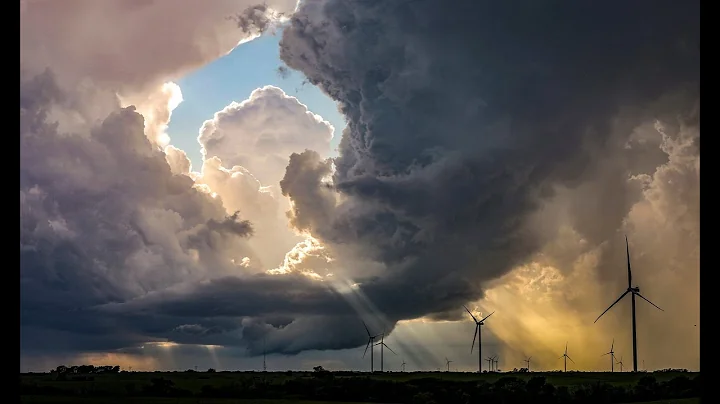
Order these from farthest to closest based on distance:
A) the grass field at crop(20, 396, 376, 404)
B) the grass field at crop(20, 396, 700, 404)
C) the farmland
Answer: the farmland
the grass field at crop(20, 396, 376, 404)
the grass field at crop(20, 396, 700, 404)

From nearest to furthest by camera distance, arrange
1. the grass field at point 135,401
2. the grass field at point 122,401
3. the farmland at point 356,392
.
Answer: the grass field at point 135,401
the grass field at point 122,401
the farmland at point 356,392

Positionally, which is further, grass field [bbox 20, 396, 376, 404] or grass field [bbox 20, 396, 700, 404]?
grass field [bbox 20, 396, 376, 404]

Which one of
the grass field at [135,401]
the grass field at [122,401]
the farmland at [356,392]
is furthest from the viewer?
the farmland at [356,392]

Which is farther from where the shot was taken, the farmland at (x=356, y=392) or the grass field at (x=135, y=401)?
the farmland at (x=356, y=392)

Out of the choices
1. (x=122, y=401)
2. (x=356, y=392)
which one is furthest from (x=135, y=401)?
(x=356, y=392)

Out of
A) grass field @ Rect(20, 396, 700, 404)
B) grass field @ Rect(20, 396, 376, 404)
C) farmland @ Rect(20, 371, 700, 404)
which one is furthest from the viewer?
farmland @ Rect(20, 371, 700, 404)

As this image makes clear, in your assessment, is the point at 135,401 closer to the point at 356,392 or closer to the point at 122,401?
the point at 122,401

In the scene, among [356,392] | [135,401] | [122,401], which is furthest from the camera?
[356,392]

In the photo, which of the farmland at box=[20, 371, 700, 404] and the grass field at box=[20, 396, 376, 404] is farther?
the farmland at box=[20, 371, 700, 404]
